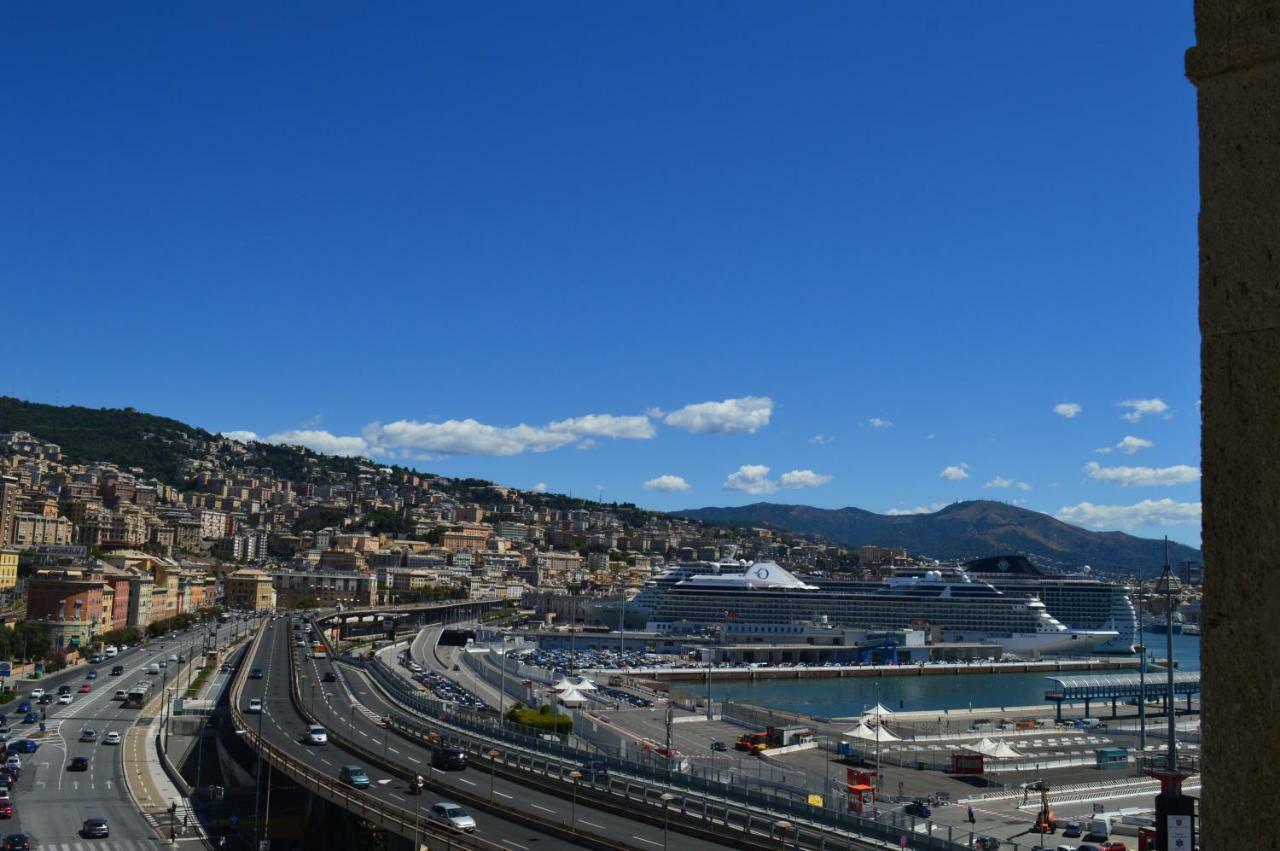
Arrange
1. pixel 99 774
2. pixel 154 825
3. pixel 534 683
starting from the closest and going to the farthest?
pixel 154 825, pixel 99 774, pixel 534 683

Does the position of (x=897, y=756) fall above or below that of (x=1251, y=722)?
below

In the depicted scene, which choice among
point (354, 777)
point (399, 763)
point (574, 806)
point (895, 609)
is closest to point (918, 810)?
point (574, 806)

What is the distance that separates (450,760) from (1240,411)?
21582 mm

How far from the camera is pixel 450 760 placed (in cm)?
2166

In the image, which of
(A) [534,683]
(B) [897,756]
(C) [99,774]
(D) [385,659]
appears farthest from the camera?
(D) [385,659]

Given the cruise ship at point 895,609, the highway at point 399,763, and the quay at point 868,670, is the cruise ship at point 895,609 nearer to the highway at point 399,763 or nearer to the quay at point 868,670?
the quay at point 868,670

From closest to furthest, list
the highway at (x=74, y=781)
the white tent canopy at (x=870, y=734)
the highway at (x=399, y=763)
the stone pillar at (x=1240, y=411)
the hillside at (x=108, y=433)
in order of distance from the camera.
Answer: the stone pillar at (x=1240, y=411) < the highway at (x=399, y=763) < the highway at (x=74, y=781) < the white tent canopy at (x=870, y=734) < the hillside at (x=108, y=433)

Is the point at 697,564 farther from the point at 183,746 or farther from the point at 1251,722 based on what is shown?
the point at 1251,722

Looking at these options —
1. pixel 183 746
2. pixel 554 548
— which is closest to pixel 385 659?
pixel 183 746

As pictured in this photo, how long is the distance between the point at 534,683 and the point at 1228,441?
46629 millimetres

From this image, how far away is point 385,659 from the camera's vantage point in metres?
59.7

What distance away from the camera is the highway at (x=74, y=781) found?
19.7m

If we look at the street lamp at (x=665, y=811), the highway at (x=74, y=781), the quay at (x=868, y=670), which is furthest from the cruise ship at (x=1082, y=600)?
the street lamp at (x=665, y=811)

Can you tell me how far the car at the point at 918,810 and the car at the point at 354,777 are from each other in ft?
32.0
